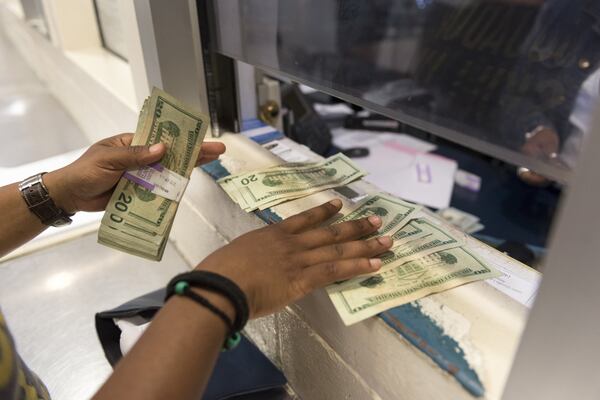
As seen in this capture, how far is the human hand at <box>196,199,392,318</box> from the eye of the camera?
51 centimetres

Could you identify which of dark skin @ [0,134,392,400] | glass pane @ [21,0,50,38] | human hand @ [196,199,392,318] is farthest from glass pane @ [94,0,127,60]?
human hand @ [196,199,392,318]

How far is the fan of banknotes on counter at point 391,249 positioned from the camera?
1.85 feet

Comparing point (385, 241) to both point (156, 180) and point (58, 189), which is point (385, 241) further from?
point (58, 189)

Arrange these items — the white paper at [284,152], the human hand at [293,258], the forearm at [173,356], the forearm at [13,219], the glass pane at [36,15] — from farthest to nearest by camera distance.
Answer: the glass pane at [36,15] → the white paper at [284,152] → the forearm at [13,219] → the human hand at [293,258] → the forearm at [173,356]

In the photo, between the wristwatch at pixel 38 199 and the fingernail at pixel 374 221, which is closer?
the fingernail at pixel 374 221

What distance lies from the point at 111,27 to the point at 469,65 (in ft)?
4.89

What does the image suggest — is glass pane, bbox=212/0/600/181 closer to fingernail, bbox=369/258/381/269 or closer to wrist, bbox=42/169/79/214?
fingernail, bbox=369/258/381/269

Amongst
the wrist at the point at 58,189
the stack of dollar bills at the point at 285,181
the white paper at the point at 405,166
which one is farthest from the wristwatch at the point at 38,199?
the white paper at the point at 405,166

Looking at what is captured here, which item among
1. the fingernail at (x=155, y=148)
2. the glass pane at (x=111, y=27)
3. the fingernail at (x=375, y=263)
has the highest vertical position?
the glass pane at (x=111, y=27)

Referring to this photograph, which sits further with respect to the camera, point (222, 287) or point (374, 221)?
point (374, 221)

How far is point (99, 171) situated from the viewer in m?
0.69

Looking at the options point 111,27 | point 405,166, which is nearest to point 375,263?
point 405,166

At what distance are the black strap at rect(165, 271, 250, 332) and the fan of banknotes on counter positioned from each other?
13cm

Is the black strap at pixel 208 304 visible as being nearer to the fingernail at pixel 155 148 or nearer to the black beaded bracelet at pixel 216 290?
the black beaded bracelet at pixel 216 290
